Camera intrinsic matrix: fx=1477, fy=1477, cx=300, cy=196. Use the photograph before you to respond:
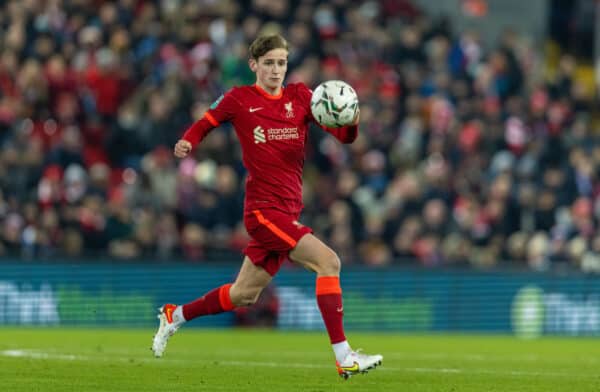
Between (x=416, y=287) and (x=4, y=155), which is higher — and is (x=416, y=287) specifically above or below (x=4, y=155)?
below

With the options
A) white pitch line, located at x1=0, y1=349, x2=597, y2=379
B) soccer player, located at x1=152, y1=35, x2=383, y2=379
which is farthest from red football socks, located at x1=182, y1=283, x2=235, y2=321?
white pitch line, located at x1=0, y1=349, x2=597, y2=379

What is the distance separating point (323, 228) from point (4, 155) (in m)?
4.76

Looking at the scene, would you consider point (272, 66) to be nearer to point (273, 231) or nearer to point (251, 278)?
point (273, 231)

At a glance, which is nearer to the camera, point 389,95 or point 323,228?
Result: point 323,228

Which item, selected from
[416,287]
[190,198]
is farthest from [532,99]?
[190,198]

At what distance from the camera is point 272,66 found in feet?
37.4

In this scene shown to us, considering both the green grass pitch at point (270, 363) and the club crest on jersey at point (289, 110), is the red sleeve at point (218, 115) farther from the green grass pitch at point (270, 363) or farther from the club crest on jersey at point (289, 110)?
the green grass pitch at point (270, 363)

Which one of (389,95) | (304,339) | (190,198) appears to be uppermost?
(389,95)

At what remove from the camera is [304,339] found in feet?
61.9

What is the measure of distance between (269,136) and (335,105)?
25.8 inches

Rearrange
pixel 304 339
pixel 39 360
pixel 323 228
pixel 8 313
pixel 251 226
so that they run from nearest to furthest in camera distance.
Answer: pixel 251 226, pixel 39 360, pixel 304 339, pixel 8 313, pixel 323 228

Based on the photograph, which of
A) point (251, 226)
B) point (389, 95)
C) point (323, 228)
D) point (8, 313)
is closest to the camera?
point (251, 226)

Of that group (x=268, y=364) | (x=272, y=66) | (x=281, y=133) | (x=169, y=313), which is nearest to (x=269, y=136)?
(x=281, y=133)

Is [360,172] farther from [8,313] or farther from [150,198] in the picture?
[8,313]
